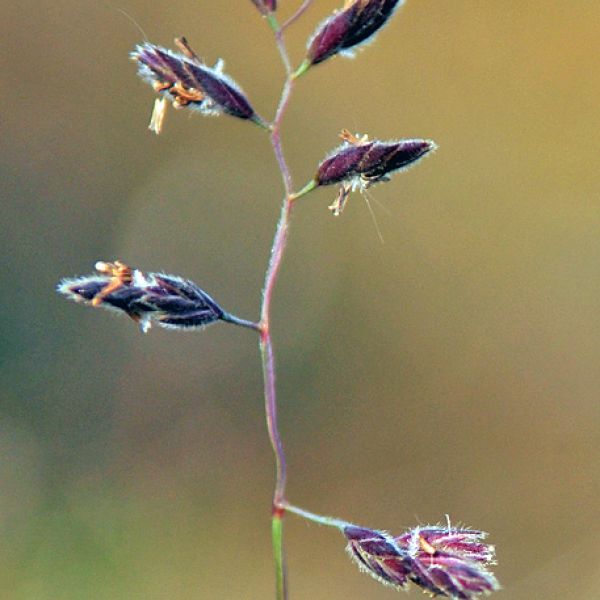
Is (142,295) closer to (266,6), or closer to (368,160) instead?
(368,160)

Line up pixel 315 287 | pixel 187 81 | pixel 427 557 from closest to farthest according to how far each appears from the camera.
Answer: pixel 427 557, pixel 187 81, pixel 315 287

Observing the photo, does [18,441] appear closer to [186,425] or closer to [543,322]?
[186,425]

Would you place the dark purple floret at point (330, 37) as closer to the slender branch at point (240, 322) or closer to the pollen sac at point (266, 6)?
the pollen sac at point (266, 6)

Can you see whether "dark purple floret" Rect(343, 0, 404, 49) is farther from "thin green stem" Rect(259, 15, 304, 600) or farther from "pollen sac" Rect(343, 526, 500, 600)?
"pollen sac" Rect(343, 526, 500, 600)

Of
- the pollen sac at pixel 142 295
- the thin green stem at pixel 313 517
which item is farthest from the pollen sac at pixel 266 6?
the thin green stem at pixel 313 517

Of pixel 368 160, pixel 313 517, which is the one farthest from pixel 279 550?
pixel 368 160

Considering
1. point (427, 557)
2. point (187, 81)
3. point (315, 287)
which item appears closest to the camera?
point (427, 557)

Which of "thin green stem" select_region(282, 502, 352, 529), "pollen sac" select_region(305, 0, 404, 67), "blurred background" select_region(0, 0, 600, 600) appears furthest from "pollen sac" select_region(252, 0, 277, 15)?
"blurred background" select_region(0, 0, 600, 600)
